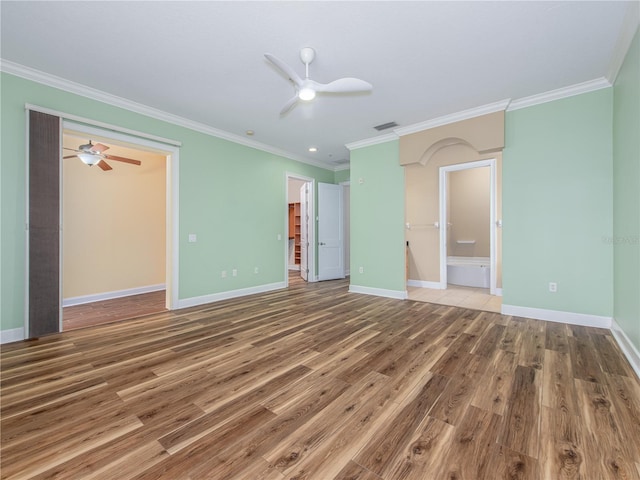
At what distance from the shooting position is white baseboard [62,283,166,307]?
433 cm

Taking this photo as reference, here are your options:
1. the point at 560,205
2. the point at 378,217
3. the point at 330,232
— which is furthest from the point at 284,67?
the point at 330,232

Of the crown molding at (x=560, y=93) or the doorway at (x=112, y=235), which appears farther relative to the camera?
the doorway at (x=112, y=235)

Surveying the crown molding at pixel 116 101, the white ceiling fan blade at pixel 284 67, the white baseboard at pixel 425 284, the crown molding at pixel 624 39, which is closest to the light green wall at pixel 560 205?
the crown molding at pixel 624 39

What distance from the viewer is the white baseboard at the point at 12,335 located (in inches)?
108

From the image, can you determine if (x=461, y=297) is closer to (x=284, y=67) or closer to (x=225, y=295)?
(x=225, y=295)

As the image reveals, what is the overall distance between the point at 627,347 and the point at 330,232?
16.2 feet

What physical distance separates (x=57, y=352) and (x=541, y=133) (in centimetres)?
584

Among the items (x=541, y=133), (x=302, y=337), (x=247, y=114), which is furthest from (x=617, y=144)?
(x=247, y=114)

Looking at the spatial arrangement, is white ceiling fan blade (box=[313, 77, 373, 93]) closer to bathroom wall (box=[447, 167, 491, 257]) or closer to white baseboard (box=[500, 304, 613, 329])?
white baseboard (box=[500, 304, 613, 329])

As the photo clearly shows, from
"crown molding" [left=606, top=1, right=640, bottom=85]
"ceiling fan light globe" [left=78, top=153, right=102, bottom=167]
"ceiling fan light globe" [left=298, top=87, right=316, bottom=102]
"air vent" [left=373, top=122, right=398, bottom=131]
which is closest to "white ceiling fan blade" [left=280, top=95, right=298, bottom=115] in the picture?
"ceiling fan light globe" [left=298, top=87, right=316, bottom=102]

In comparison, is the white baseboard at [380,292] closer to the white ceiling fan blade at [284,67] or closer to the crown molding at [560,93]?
the crown molding at [560,93]

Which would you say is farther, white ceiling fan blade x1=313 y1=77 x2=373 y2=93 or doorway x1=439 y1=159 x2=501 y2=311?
doorway x1=439 y1=159 x2=501 y2=311

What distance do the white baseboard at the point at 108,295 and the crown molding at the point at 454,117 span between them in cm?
542

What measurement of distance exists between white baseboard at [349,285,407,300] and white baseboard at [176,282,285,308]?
151 cm
